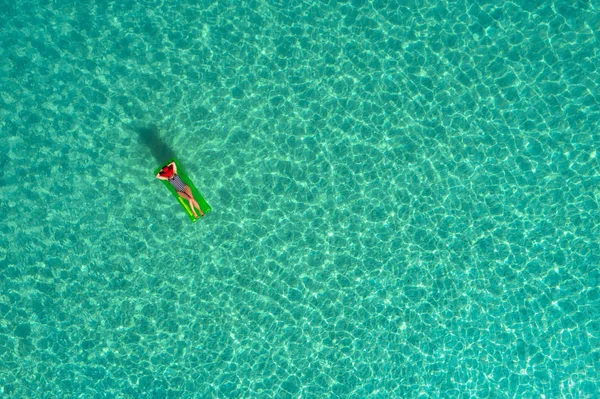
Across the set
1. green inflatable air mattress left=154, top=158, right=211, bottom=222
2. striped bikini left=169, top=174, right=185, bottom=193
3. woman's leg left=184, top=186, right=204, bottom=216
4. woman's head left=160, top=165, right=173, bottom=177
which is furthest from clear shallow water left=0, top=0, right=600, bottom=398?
woman's head left=160, top=165, right=173, bottom=177

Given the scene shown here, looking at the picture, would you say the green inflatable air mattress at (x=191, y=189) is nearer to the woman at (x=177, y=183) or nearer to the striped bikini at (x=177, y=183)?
the woman at (x=177, y=183)

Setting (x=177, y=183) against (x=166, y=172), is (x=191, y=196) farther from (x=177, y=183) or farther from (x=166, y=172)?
(x=166, y=172)

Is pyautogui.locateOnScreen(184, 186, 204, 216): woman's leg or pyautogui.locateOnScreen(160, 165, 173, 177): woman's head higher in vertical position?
pyautogui.locateOnScreen(160, 165, 173, 177): woman's head

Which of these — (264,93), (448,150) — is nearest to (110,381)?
(264,93)

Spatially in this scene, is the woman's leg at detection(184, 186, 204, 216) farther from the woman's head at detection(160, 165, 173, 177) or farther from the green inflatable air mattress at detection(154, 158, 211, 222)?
the woman's head at detection(160, 165, 173, 177)

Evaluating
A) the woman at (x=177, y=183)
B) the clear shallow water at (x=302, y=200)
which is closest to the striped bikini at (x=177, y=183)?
the woman at (x=177, y=183)

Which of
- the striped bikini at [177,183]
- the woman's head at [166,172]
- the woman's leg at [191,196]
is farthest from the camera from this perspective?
the woman's leg at [191,196]

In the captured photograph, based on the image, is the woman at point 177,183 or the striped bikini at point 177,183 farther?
the striped bikini at point 177,183

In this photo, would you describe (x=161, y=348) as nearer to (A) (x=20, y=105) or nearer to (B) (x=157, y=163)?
(B) (x=157, y=163)
